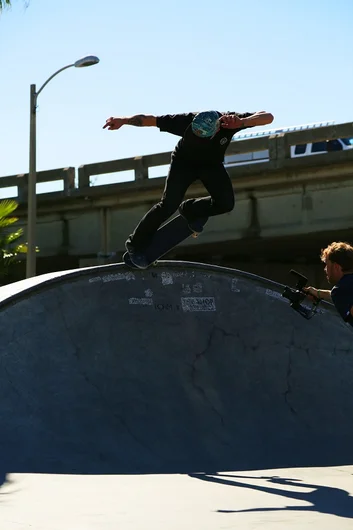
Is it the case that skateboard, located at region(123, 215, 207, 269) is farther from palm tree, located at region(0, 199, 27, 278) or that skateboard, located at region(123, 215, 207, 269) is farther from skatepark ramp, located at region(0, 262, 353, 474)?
palm tree, located at region(0, 199, 27, 278)

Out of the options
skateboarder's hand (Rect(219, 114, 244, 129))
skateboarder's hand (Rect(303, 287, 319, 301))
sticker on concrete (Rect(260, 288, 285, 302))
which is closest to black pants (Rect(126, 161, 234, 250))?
skateboarder's hand (Rect(219, 114, 244, 129))

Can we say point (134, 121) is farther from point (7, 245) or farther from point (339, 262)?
point (7, 245)

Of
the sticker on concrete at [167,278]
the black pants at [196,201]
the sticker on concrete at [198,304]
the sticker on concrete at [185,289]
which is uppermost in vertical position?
the black pants at [196,201]

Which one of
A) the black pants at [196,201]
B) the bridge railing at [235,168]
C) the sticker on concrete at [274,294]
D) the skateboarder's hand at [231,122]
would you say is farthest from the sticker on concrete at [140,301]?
the bridge railing at [235,168]

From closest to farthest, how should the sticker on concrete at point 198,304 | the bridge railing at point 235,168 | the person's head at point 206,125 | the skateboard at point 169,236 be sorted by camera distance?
1. the person's head at point 206,125
2. the skateboard at point 169,236
3. the sticker on concrete at point 198,304
4. the bridge railing at point 235,168

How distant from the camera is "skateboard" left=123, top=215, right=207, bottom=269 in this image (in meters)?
8.80

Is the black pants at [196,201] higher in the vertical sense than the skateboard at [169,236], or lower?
higher

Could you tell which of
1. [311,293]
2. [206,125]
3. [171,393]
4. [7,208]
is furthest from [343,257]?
[7,208]

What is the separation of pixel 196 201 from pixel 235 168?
47.2 ft

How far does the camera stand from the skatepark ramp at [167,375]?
7.47 metres

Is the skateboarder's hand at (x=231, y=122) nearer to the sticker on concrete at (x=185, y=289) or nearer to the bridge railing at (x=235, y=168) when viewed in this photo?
the sticker on concrete at (x=185, y=289)

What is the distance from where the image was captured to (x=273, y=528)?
433 centimetres

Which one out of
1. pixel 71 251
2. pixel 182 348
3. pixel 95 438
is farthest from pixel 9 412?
pixel 71 251

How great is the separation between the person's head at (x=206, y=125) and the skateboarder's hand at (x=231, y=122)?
8 cm
